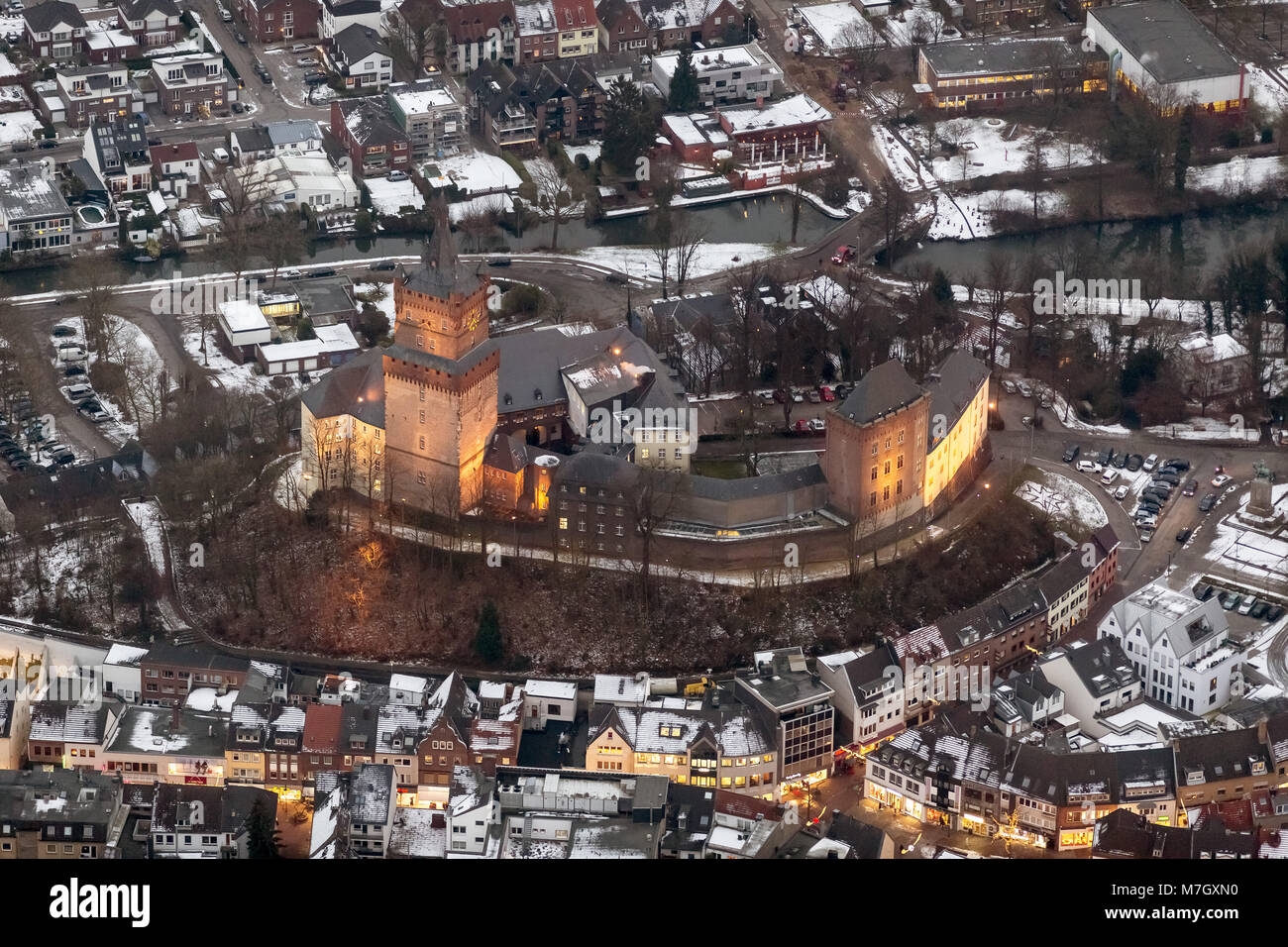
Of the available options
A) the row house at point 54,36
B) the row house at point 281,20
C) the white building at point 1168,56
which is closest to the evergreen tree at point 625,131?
the row house at point 281,20

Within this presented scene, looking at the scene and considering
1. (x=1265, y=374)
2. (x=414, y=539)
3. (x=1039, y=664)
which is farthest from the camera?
(x=1265, y=374)

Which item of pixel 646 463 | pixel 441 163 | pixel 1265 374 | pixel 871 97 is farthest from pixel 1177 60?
pixel 646 463

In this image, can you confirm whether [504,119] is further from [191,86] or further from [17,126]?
[17,126]

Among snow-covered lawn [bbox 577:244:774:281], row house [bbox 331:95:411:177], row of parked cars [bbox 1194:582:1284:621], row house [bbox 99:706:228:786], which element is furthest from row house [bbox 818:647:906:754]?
row house [bbox 331:95:411:177]

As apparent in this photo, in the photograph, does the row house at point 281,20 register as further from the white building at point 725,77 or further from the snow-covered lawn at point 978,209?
the snow-covered lawn at point 978,209

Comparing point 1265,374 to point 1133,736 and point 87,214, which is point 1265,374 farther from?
point 87,214
